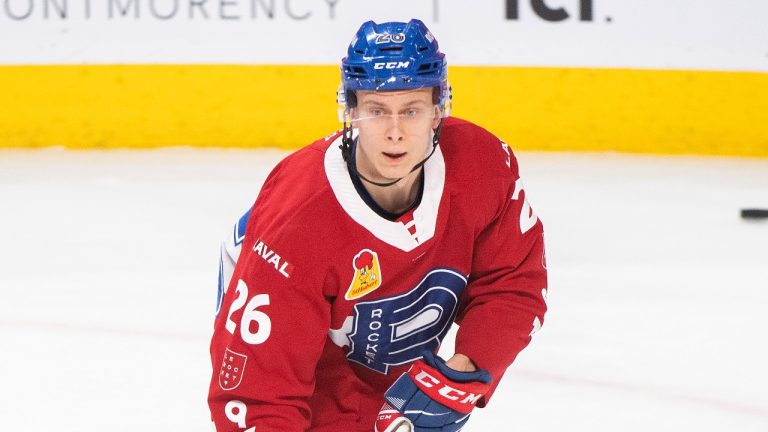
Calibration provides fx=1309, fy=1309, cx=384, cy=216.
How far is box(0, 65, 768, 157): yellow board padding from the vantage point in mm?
5035

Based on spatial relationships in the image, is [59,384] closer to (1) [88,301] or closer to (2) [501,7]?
(1) [88,301]

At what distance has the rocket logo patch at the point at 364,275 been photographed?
1.89 meters

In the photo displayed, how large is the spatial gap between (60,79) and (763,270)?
2837mm

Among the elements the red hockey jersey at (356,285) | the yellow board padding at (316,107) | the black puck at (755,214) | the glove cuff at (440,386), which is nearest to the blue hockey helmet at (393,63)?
the red hockey jersey at (356,285)

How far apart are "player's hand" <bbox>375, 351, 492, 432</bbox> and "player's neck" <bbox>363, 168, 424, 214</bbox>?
0.22 m

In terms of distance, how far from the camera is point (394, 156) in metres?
1.88

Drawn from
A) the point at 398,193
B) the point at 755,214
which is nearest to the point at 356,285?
the point at 398,193

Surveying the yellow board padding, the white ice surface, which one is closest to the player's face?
the white ice surface

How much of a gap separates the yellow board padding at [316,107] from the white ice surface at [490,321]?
9 cm

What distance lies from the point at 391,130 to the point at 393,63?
96 millimetres

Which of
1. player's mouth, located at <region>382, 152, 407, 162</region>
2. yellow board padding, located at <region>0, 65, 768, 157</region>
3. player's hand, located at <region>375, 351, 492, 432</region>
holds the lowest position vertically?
yellow board padding, located at <region>0, 65, 768, 157</region>

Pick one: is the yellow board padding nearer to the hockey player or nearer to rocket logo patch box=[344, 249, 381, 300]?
the hockey player

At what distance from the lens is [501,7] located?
4.71m

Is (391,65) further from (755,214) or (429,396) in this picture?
(755,214)
